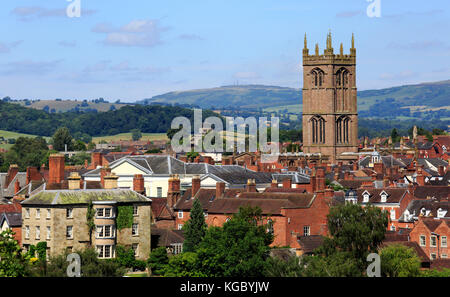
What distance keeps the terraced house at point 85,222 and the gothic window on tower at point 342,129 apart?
4146 inches

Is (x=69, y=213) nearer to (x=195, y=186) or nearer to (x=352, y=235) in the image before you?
(x=352, y=235)

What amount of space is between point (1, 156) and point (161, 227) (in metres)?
Answer: 111

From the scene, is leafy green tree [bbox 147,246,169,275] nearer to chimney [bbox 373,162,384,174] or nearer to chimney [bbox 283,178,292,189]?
chimney [bbox 283,178,292,189]

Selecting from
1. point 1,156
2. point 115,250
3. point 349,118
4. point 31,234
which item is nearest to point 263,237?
point 115,250

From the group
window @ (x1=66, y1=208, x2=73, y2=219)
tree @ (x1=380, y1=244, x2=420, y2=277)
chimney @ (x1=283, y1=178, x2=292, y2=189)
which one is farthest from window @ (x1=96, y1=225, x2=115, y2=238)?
chimney @ (x1=283, y1=178, x2=292, y2=189)

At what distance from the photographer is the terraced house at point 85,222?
65500 mm

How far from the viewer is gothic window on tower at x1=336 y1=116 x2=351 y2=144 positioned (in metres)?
172

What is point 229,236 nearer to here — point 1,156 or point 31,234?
point 31,234

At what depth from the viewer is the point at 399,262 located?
58031 mm

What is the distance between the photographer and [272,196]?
78.6 metres

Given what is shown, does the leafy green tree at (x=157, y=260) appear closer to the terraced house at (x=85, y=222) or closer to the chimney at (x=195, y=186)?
the terraced house at (x=85, y=222)

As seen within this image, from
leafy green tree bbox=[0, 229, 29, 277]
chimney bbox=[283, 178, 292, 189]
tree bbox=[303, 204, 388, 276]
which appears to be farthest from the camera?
chimney bbox=[283, 178, 292, 189]

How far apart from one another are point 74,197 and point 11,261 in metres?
18.0

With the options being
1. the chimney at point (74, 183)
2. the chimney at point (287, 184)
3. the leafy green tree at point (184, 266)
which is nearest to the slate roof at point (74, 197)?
the chimney at point (74, 183)
